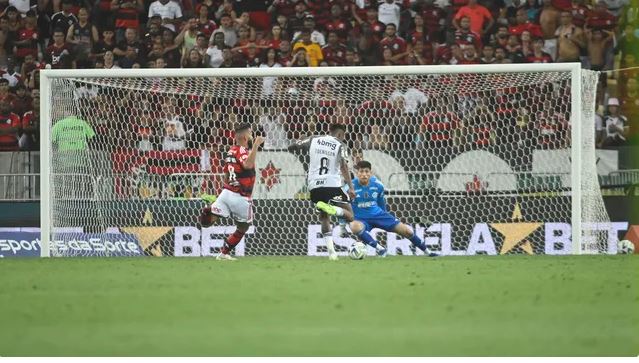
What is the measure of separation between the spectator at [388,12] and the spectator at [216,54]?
2.94 meters

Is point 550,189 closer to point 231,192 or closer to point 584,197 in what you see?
point 584,197

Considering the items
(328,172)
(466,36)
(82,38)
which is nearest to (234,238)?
(328,172)

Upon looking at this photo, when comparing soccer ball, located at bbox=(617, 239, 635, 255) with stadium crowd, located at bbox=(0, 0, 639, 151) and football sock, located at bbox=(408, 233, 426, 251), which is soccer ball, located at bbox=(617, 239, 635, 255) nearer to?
stadium crowd, located at bbox=(0, 0, 639, 151)

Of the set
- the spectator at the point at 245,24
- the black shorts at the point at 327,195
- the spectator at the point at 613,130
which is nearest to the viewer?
the black shorts at the point at 327,195

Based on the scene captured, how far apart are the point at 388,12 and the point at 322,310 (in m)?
13.9

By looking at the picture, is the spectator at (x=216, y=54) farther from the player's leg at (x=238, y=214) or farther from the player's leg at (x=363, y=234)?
the player's leg at (x=238, y=214)

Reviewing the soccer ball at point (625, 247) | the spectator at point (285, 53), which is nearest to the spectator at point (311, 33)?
Result: the spectator at point (285, 53)

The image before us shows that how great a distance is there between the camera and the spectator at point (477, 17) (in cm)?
2141

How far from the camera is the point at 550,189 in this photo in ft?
56.7

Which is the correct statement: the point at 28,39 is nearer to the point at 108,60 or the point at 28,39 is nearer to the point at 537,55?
the point at 108,60

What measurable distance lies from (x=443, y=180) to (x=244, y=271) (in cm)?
569

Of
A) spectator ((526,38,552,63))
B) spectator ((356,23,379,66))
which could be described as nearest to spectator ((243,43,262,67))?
spectator ((356,23,379,66))

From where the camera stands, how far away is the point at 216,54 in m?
21.0

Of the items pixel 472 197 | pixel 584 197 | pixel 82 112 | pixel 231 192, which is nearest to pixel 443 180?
pixel 472 197
